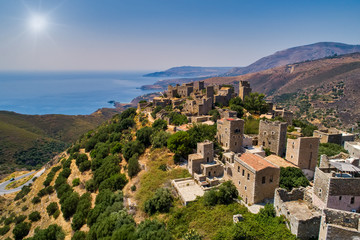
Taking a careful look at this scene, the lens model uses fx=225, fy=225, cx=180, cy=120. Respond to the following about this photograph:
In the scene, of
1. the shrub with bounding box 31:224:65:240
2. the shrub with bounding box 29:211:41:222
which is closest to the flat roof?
the shrub with bounding box 31:224:65:240

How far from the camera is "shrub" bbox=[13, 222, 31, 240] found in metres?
32.9

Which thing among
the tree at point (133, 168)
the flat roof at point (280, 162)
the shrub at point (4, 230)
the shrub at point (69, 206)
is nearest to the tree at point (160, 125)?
the tree at point (133, 168)

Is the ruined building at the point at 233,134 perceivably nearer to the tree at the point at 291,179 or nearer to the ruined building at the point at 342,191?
the tree at the point at 291,179

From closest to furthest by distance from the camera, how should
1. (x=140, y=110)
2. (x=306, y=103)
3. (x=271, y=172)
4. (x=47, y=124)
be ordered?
(x=271, y=172) → (x=140, y=110) → (x=306, y=103) → (x=47, y=124)

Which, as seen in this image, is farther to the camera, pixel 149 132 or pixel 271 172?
pixel 149 132

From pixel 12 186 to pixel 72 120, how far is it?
6591 centimetres

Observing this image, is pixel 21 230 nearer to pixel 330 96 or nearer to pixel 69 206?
pixel 69 206

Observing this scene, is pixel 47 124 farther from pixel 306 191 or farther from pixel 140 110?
pixel 306 191

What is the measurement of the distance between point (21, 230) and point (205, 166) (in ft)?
97.8

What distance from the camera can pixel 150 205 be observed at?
21578 mm

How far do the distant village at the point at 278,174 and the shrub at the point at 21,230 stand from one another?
26093mm

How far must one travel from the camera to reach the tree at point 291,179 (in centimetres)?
1950

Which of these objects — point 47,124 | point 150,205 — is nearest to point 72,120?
point 47,124

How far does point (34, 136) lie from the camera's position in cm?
9362
